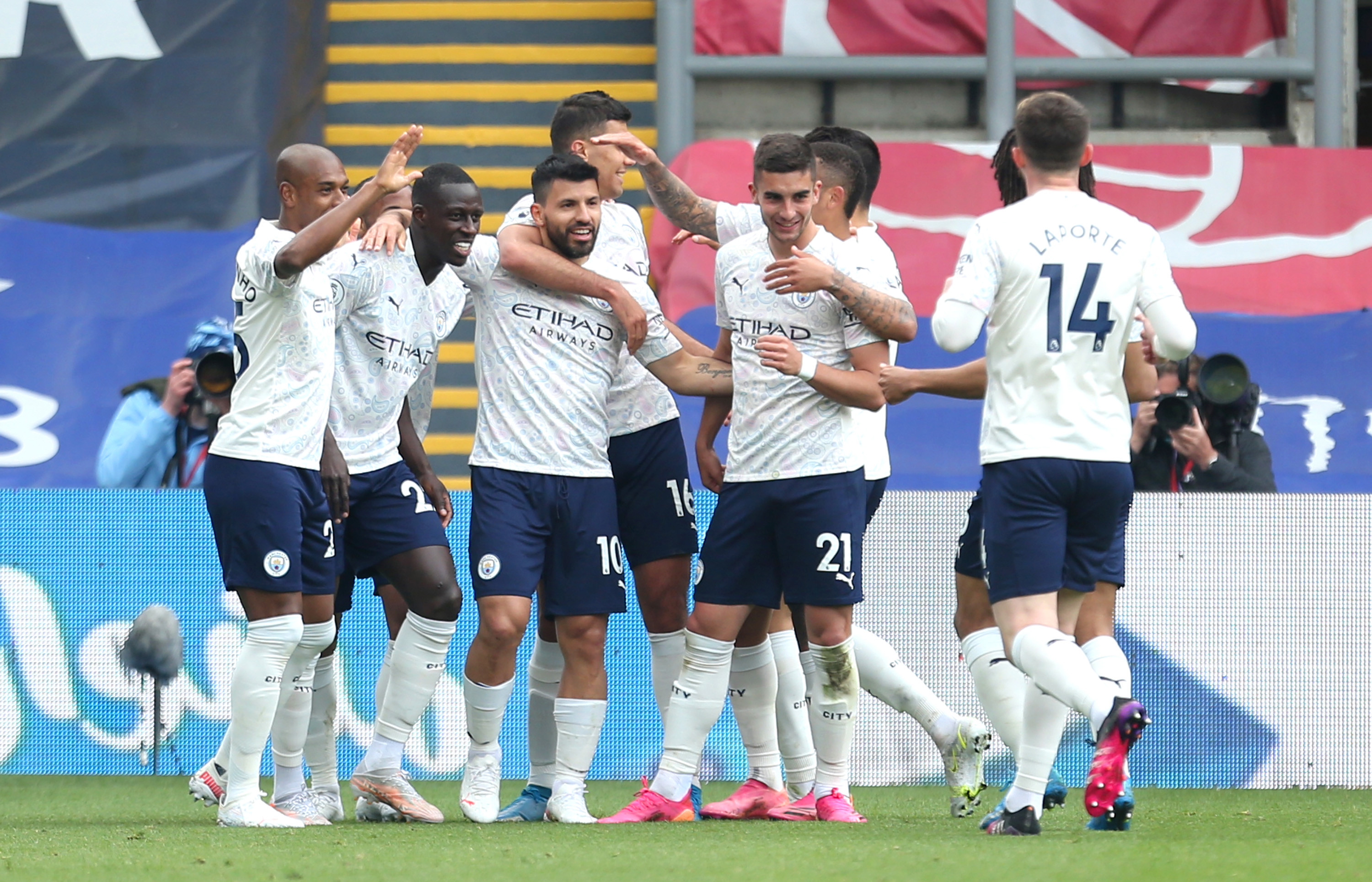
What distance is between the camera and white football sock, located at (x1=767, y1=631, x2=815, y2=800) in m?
5.44

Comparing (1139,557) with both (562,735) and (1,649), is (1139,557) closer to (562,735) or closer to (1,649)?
(562,735)

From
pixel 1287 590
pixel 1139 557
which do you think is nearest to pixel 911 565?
pixel 1139 557

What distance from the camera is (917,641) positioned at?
6.80 meters

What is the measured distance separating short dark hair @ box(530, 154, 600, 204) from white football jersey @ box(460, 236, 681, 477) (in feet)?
0.75

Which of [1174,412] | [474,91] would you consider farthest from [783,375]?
[474,91]

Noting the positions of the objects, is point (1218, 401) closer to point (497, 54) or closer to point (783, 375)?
point (783, 375)

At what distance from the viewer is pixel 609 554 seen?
5.18 meters

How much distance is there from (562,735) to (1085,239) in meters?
2.08

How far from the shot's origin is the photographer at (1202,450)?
273 inches

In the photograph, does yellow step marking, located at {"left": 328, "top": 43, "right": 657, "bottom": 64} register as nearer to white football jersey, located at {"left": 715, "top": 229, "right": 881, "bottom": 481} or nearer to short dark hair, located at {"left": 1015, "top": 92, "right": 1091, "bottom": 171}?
white football jersey, located at {"left": 715, "top": 229, "right": 881, "bottom": 481}

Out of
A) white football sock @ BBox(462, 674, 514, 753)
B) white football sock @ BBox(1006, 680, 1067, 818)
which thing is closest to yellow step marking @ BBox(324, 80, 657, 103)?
white football sock @ BBox(462, 674, 514, 753)

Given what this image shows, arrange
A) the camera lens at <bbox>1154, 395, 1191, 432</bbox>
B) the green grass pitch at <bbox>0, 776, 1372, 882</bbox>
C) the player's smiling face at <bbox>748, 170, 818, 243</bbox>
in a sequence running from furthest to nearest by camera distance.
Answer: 1. the camera lens at <bbox>1154, 395, 1191, 432</bbox>
2. the player's smiling face at <bbox>748, 170, 818, 243</bbox>
3. the green grass pitch at <bbox>0, 776, 1372, 882</bbox>

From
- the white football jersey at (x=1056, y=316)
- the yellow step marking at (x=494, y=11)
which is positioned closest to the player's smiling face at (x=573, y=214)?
the white football jersey at (x=1056, y=316)

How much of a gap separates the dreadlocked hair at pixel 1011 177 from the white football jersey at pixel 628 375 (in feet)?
3.63
